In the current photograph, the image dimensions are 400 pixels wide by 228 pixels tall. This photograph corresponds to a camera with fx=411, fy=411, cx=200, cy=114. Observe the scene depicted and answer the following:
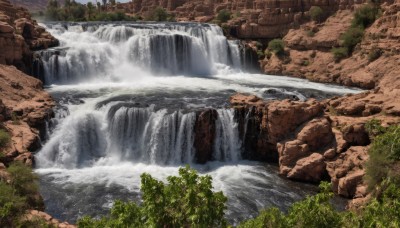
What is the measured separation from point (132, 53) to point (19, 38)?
8.92 m

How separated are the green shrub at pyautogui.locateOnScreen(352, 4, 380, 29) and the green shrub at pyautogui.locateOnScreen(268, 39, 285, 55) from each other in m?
6.87

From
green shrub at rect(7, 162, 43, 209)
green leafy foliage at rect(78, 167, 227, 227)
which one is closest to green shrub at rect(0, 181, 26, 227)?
green shrub at rect(7, 162, 43, 209)

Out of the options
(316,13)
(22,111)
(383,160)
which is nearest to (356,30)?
(316,13)

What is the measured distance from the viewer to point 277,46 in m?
40.5

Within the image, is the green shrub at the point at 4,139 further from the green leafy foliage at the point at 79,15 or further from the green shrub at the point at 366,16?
the green leafy foliage at the point at 79,15

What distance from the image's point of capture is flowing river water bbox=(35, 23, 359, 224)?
17312 mm

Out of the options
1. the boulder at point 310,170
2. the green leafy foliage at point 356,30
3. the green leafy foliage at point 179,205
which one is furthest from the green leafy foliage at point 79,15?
the green leafy foliage at point 179,205

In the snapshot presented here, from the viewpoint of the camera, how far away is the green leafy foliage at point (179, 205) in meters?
7.18

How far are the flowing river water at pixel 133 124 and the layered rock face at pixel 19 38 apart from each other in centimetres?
132

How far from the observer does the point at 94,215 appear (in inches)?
603

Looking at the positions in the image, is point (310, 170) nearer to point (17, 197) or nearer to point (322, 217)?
point (322, 217)

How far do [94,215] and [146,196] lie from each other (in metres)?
8.72

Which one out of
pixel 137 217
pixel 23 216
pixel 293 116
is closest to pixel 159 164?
pixel 293 116

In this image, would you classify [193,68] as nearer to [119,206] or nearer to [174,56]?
[174,56]
